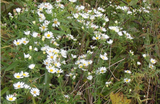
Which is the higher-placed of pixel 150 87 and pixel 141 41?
pixel 141 41

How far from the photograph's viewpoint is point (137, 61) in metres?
2.47

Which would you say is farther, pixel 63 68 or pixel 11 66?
pixel 63 68

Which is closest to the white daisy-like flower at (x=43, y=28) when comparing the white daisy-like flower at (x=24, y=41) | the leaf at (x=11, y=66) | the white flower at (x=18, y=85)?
the white daisy-like flower at (x=24, y=41)

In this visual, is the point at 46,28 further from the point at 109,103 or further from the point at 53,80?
the point at 109,103

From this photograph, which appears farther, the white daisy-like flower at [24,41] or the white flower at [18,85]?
the white daisy-like flower at [24,41]

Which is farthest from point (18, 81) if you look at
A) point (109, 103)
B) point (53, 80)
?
point (109, 103)

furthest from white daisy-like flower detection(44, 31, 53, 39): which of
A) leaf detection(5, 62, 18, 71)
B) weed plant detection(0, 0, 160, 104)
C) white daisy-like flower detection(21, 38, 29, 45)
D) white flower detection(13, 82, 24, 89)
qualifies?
white flower detection(13, 82, 24, 89)

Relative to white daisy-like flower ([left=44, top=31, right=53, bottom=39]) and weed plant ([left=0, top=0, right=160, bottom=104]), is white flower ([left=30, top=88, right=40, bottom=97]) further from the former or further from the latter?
white daisy-like flower ([left=44, top=31, right=53, bottom=39])

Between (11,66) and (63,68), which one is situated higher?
(11,66)

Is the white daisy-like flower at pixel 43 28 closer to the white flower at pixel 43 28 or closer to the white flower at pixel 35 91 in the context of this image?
the white flower at pixel 43 28

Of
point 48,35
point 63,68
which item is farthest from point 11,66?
point 63,68

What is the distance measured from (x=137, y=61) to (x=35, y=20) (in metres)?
1.34

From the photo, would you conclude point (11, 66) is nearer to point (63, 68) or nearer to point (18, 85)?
point (18, 85)

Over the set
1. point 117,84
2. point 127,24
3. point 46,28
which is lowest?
point 117,84
